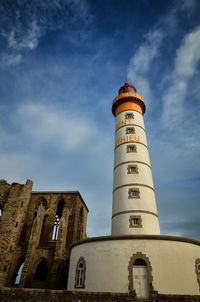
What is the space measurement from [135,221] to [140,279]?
16.0 ft

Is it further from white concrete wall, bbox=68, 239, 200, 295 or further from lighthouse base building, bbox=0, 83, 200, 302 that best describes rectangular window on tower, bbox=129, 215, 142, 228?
white concrete wall, bbox=68, 239, 200, 295

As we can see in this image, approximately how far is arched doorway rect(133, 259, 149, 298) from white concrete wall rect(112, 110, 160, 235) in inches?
135

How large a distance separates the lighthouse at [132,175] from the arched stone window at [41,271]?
8941 mm

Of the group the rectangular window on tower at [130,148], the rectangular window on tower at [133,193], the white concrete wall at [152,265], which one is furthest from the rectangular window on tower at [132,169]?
the white concrete wall at [152,265]

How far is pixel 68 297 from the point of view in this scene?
9.79 meters

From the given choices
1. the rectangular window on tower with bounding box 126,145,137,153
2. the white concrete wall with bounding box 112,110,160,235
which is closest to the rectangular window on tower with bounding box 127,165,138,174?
the white concrete wall with bounding box 112,110,160,235

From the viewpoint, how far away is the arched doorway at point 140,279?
480 inches

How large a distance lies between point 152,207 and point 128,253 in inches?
222

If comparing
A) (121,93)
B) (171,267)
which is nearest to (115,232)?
(171,267)

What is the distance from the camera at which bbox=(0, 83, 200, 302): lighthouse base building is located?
39.7 ft

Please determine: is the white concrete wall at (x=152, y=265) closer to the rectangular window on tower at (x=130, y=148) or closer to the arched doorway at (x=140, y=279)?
the arched doorway at (x=140, y=279)

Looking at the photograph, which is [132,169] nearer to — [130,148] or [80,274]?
[130,148]

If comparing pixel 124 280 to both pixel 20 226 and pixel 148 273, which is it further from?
pixel 20 226

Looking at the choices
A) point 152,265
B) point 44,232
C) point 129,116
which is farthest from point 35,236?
point 129,116
